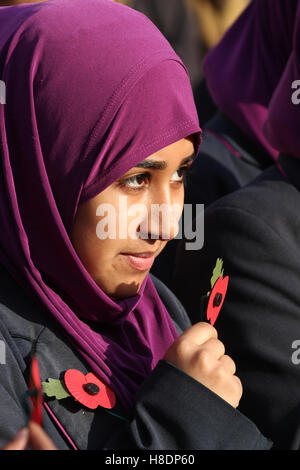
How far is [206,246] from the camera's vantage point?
231cm

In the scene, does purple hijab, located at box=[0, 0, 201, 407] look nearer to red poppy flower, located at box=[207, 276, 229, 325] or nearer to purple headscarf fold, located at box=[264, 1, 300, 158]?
red poppy flower, located at box=[207, 276, 229, 325]

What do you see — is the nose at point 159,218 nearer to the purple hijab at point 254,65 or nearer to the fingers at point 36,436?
the fingers at point 36,436

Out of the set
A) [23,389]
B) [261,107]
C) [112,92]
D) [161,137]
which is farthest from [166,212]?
[261,107]

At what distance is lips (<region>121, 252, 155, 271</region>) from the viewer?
1796 millimetres

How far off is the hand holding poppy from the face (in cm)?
24

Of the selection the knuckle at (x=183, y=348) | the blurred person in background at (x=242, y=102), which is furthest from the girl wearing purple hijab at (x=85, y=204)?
the blurred person in background at (x=242, y=102)

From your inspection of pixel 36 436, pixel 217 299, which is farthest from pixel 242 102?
pixel 36 436

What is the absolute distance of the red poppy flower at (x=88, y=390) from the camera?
1647 millimetres

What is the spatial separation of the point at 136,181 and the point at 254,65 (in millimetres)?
1787

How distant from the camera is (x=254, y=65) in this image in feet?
11.1

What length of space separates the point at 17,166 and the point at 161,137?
0.34 m

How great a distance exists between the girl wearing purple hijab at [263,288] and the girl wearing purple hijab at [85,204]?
40 centimetres

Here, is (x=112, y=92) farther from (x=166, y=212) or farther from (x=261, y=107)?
(x=261, y=107)

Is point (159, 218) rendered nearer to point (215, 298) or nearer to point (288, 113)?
point (215, 298)
